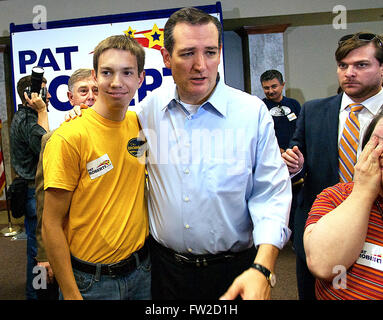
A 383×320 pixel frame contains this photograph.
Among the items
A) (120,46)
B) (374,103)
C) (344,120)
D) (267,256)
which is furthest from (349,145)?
(120,46)

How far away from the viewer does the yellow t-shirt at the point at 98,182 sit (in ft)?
3.54

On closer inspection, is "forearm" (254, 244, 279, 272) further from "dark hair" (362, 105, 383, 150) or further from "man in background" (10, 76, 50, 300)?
Answer: "man in background" (10, 76, 50, 300)

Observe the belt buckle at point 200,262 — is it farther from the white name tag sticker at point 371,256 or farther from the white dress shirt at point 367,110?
the white dress shirt at point 367,110

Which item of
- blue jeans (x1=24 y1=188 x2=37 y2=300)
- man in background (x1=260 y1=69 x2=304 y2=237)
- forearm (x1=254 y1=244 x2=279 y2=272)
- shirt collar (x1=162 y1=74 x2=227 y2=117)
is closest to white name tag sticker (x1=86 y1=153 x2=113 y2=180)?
shirt collar (x1=162 y1=74 x2=227 y2=117)

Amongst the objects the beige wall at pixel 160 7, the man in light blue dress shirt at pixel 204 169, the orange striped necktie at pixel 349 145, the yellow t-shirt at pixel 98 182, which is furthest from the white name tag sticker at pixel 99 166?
the beige wall at pixel 160 7

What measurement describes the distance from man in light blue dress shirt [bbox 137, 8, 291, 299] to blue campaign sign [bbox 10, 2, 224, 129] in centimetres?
272

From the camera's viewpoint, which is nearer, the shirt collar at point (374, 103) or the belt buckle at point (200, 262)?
the belt buckle at point (200, 262)

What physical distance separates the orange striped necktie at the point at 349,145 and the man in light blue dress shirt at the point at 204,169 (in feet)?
1.89

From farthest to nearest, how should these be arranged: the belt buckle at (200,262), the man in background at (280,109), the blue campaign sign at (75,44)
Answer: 1. the blue campaign sign at (75,44)
2. the man in background at (280,109)
3. the belt buckle at (200,262)

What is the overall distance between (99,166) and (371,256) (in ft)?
2.88

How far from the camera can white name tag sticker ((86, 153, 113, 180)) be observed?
110 centimetres

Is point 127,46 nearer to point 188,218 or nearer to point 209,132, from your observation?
point 209,132

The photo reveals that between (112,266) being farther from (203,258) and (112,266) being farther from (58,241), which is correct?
(203,258)
